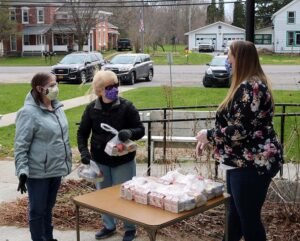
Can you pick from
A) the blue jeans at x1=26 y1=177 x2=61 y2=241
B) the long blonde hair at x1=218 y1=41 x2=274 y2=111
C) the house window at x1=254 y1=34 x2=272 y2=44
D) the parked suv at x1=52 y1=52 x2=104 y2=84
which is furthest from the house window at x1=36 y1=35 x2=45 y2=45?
the long blonde hair at x1=218 y1=41 x2=274 y2=111

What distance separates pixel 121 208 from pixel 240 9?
68.8 m

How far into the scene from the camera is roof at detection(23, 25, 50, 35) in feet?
185

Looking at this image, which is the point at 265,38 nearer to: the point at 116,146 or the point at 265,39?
the point at 265,39

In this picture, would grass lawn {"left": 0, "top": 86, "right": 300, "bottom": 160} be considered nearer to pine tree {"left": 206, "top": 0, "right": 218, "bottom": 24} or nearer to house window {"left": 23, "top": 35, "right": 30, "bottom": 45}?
house window {"left": 23, "top": 35, "right": 30, "bottom": 45}

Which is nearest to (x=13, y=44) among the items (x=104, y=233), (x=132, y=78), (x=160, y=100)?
(x=132, y=78)

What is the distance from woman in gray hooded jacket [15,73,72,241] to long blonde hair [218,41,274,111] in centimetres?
151

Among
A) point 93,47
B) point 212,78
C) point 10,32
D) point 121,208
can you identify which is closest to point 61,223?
point 121,208

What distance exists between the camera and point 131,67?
2455cm

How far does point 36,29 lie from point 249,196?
185 feet

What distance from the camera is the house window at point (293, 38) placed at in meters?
50.7

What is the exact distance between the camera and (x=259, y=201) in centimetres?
355

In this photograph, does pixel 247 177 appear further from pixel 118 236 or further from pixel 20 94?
pixel 20 94

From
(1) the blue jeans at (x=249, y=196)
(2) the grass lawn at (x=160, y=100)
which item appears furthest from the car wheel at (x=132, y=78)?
(1) the blue jeans at (x=249, y=196)

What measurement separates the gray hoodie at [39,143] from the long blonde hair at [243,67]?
1509 mm
